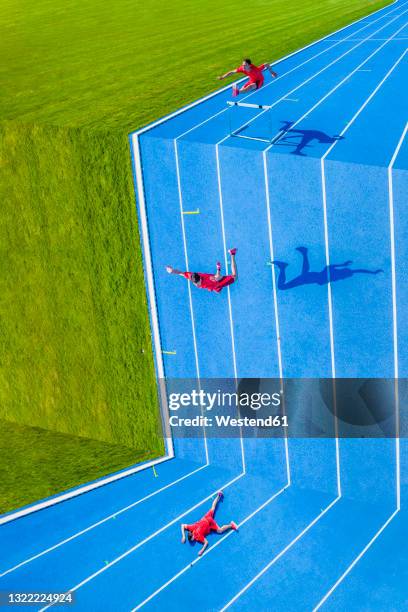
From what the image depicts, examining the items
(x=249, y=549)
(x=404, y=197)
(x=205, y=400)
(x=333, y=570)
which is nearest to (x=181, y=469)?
(x=205, y=400)

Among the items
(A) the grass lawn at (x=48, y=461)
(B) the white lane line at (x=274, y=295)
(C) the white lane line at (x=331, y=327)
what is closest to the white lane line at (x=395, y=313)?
(C) the white lane line at (x=331, y=327)

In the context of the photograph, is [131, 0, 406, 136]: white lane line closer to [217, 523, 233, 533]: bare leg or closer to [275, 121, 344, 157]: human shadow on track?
[275, 121, 344, 157]: human shadow on track

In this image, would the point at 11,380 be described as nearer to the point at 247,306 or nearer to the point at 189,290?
the point at 189,290

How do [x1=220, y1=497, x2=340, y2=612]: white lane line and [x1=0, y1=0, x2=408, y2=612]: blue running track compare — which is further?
[x1=0, y1=0, x2=408, y2=612]: blue running track

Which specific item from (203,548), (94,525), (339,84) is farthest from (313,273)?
(94,525)

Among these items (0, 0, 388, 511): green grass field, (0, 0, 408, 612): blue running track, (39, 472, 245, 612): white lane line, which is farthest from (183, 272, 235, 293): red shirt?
(39, 472, 245, 612): white lane line

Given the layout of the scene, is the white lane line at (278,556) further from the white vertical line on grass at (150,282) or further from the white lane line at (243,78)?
the white lane line at (243,78)
